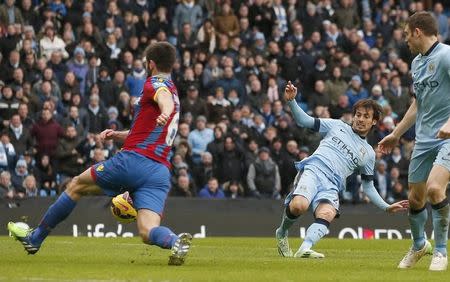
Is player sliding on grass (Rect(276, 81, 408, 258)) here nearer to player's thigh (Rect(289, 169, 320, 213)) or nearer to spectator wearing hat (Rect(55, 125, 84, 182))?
player's thigh (Rect(289, 169, 320, 213))

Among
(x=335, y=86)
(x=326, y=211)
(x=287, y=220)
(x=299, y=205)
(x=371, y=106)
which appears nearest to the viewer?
(x=299, y=205)

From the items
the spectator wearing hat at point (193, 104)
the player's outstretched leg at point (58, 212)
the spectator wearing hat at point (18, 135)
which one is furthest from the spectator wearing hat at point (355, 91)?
the player's outstretched leg at point (58, 212)

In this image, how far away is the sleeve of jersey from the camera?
12680 millimetres

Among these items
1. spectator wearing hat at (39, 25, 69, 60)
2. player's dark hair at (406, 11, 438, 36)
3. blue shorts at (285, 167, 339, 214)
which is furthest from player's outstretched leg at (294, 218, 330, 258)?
spectator wearing hat at (39, 25, 69, 60)

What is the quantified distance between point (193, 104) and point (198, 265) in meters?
15.0

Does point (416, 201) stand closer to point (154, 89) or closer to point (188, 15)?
point (154, 89)

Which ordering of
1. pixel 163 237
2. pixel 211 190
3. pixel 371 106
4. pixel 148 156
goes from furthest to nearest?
pixel 211 190
pixel 371 106
pixel 148 156
pixel 163 237

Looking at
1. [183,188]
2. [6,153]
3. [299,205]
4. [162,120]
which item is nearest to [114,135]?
[162,120]

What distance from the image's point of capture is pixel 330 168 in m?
15.3

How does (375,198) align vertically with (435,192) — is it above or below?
below

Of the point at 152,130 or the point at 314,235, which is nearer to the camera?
the point at 152,130

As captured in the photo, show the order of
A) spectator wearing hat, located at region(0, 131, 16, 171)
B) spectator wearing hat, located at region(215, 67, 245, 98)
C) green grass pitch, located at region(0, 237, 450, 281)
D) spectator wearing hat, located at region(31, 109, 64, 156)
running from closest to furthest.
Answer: green grass pitch, located at region(0, 237, 450, 281) < spectator wearing hat, located at region(0, 131, 16, 171) < spectator wearing hat, located at region(31, 109, 64, 156) < spectator wearing hat, located at region(215, 67, 245, 98)

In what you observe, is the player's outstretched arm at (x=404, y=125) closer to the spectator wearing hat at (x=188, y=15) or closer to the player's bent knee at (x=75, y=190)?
the player's bent knee at (x=75, y=190)

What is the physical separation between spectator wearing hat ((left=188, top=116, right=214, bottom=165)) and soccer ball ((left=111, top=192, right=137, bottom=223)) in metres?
13.4
